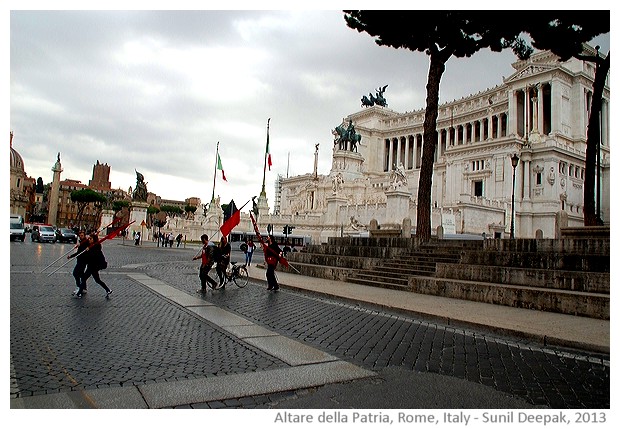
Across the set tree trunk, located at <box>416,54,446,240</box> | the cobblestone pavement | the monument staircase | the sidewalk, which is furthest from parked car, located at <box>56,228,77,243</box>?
the sidewalk

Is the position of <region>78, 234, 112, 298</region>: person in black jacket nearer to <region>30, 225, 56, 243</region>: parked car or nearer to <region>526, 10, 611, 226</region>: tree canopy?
<region>526, 10, 611, 226</region>: tree canopy

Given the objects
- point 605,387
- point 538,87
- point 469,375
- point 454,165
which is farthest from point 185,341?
point 538,87

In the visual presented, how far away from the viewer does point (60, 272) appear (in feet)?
45.7

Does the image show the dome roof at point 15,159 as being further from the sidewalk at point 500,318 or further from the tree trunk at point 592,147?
the tree trunk at point 592,147

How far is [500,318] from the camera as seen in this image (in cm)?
787

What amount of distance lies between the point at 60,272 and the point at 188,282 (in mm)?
4392

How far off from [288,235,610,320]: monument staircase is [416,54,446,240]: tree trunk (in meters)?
1.17

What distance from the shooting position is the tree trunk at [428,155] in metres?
16.2

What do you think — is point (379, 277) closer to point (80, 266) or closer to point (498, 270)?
point (498, 270)

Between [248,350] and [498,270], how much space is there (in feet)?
24.6

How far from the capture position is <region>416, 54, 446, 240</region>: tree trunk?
1620cm

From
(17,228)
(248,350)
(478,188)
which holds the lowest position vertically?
(248,350)

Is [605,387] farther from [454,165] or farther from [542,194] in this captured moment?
[454,165]

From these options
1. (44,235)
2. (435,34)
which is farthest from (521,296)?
(44,235)
